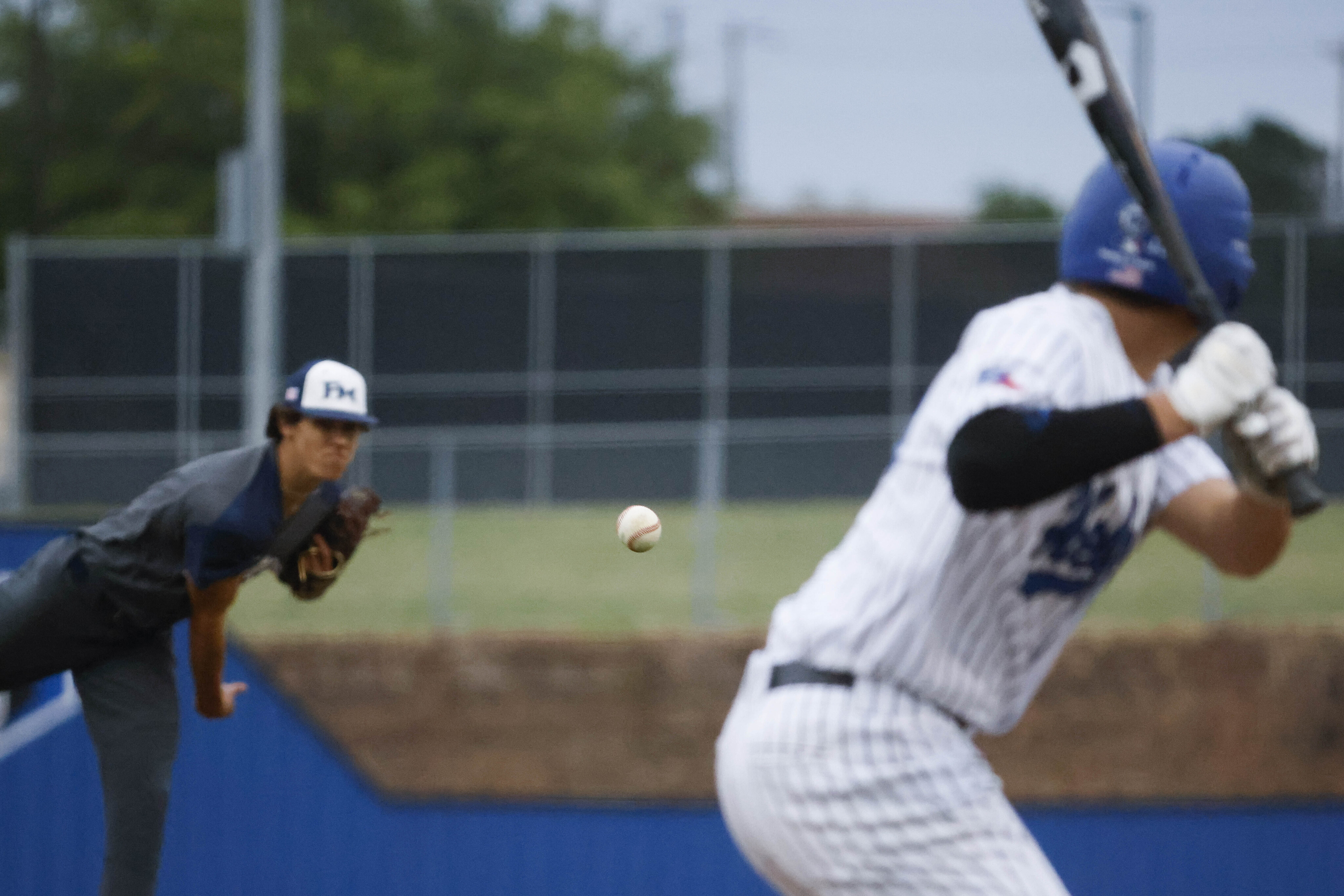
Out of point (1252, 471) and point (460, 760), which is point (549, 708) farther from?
point (1252, 471)

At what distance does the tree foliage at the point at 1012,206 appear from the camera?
41188 mm

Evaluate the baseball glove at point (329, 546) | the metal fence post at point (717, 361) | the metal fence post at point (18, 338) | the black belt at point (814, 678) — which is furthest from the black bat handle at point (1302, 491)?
the metal fence post at point (18, 338)

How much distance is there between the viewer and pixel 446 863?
21.8ft

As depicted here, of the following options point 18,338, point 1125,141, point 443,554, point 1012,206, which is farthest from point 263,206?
point 1012,206

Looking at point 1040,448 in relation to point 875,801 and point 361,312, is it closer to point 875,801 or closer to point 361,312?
point 875,801

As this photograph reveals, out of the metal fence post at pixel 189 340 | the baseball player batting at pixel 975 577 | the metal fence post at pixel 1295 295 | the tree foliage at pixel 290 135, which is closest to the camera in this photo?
the baseball player batting at pixel 975 577

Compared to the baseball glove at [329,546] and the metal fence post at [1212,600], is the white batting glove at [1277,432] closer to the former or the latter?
the baseball glove at [329,546]

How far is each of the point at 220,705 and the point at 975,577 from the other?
2.34m

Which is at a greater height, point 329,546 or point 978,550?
point 978,550

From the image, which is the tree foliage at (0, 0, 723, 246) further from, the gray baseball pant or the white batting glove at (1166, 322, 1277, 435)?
Answer: the white batting glove at (1166, 322, 1277, 435)

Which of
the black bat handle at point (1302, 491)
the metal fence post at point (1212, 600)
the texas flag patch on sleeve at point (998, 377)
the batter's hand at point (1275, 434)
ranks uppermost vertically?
the texas flag patch on sleeve at point (998, 377)

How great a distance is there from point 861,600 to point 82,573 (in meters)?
2.41

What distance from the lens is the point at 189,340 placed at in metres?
19.0

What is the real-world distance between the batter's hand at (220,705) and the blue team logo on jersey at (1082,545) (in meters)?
2.36
